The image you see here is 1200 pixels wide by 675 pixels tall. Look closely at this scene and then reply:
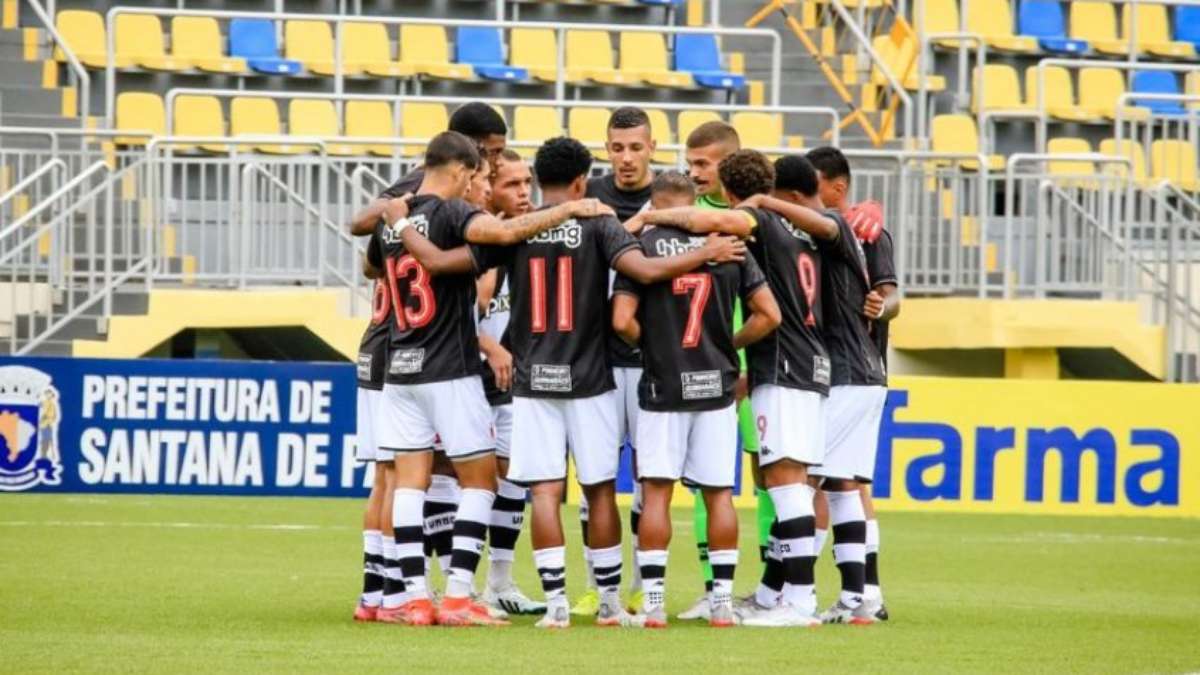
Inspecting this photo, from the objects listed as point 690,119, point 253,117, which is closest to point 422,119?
→ point 253,117

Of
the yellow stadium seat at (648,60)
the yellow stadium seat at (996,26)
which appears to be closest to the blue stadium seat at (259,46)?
the yellow stadium seat at (648,60)

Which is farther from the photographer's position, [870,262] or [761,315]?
[870,262]

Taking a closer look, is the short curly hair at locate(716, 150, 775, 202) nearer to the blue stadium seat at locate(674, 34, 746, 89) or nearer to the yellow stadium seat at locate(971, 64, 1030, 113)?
the blue stadium seat at locate(674, 34, 746, 89)

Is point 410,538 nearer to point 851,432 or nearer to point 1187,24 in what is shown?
point 851,432

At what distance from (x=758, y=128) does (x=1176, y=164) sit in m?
3.99

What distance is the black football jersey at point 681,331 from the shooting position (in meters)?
10.1

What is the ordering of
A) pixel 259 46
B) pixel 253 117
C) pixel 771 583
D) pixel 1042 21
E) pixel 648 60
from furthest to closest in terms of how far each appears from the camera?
pixel 1042 21
pixel 648 60
pixel 259 46
pixel 253 117
pixel 771 583

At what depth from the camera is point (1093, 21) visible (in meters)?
25.7

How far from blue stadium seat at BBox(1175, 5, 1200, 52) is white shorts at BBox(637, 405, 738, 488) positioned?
1720 cm

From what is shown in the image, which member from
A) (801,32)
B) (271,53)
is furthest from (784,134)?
(271,53)

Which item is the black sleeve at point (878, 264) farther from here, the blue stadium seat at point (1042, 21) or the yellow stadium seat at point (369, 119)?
the blue stadium seat at point (1042, 21)

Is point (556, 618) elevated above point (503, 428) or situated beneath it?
situated beneath

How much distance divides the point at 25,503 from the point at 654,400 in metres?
8.47

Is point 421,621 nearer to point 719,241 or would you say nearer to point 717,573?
point 717,573
